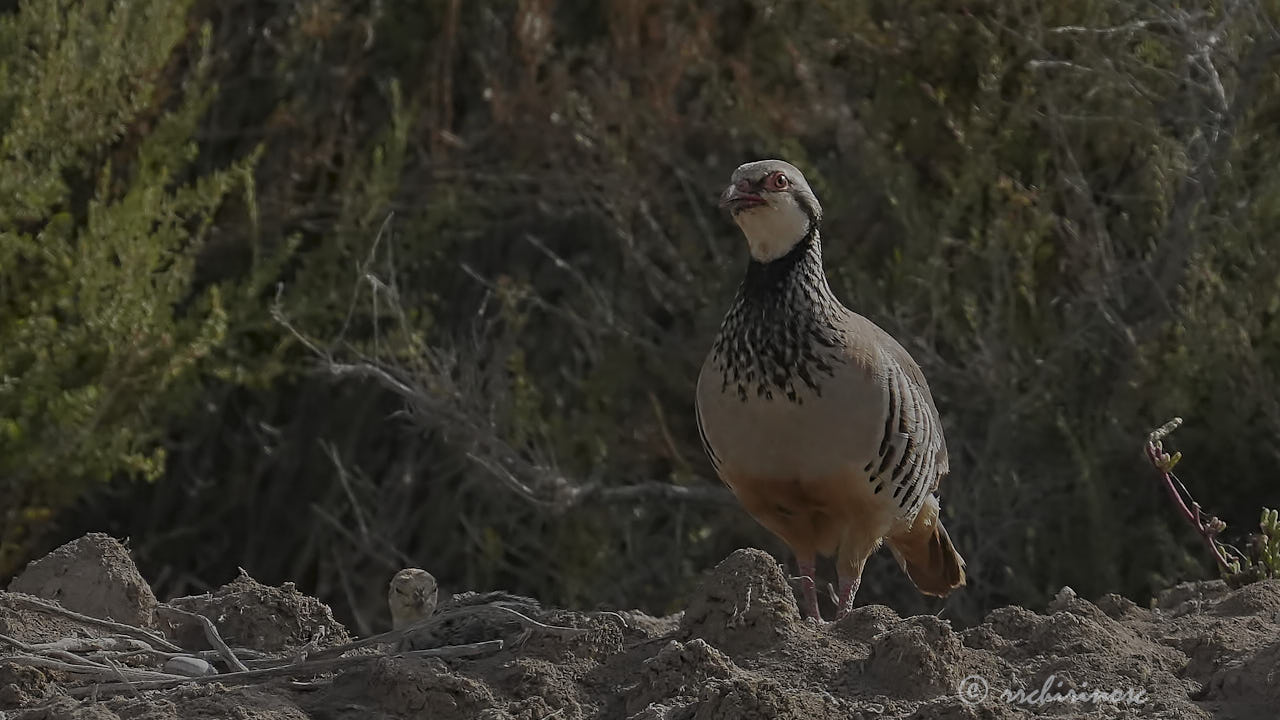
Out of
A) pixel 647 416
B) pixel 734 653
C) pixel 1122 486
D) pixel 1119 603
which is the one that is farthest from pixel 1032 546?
pixel 734 653

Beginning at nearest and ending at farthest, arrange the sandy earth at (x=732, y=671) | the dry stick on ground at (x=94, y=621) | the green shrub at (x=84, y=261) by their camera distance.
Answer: the sandy earth at (x=732, y=671), the dry stick on ground at (x=94, y=621), the green shrub at (x=84, y=261)

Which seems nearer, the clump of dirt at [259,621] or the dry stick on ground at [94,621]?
the dry stick on ground at [94,621]

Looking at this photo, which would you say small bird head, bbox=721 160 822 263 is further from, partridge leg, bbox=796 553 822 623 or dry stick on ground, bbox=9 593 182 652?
dry stick on ground, bbox=9 593 182 652

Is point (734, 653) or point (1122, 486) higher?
point (734, 653)

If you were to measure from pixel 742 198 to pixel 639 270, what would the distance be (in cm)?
325

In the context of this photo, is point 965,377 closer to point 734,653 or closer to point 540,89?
point 540,89

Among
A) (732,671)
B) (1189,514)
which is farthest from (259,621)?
(1189,514)

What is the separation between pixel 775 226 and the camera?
4512mm

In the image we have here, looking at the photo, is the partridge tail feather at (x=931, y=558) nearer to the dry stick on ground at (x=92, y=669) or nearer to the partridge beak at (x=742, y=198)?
the partridge beak at (x=742, y=198)

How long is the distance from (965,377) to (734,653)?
3545mm

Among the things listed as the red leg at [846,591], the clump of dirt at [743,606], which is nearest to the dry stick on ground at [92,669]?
the clump of dirt at [743,606]

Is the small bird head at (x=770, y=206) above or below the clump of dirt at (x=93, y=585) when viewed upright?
above

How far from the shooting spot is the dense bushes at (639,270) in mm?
6441

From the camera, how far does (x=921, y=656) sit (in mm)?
3141
